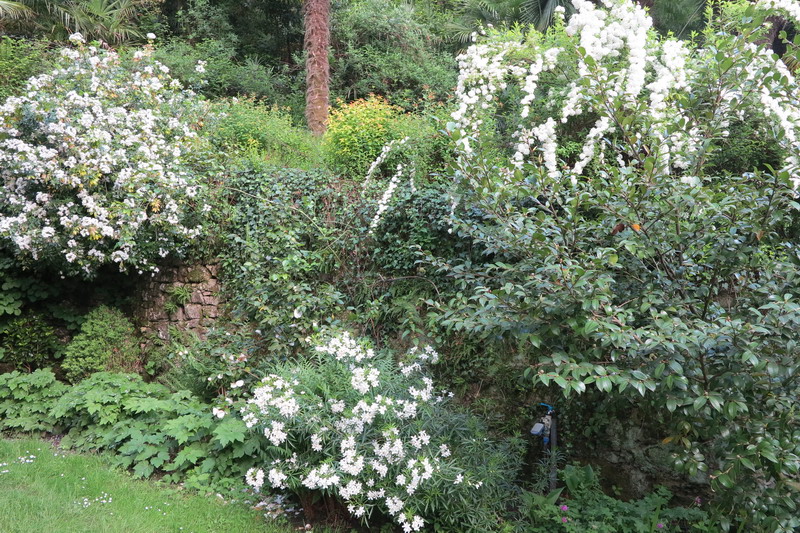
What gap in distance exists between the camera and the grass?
11.7 ft

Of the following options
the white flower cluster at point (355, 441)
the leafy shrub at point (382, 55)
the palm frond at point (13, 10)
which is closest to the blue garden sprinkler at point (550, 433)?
the white flower cluster at point (355, 441)

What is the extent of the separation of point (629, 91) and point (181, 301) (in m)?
5.14

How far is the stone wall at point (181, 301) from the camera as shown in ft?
20.7

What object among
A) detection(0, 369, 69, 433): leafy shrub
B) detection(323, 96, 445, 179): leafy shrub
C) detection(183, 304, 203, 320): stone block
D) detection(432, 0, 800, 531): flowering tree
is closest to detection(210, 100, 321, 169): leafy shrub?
detection(323, 96, 445, 179): leafy shrub

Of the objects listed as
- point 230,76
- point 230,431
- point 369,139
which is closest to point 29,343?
point 230,431

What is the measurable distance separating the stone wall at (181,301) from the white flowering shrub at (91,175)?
0.38 m

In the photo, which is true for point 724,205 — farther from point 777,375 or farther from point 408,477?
point 408,477

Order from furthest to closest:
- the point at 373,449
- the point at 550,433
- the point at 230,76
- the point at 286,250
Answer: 1. the point at 230,76
2. the point at 286,250
3. the point at 550,433
4. the point at 373,449

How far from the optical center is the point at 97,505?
3822 millimetres

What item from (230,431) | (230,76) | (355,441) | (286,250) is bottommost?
(230,431)

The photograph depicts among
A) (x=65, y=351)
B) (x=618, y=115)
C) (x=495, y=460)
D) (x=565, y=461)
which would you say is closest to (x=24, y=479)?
(x=65, y=351)

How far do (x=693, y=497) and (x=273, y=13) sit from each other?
15.0 m

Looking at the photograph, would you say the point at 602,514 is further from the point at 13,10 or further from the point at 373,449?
the point at 13,10

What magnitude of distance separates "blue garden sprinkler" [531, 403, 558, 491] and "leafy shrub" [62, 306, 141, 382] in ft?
15.3
